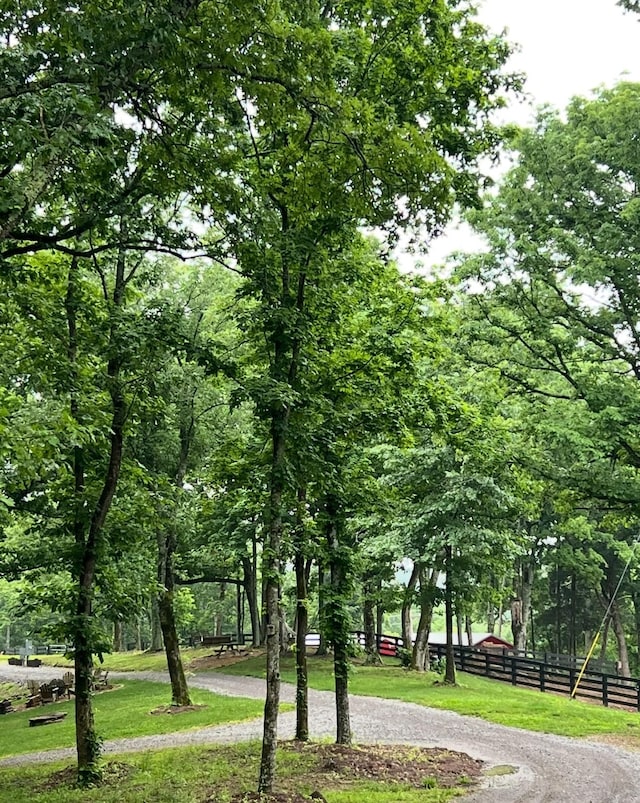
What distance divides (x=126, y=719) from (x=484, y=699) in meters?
8.73

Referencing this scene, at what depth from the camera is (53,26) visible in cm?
473

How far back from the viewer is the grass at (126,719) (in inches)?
521

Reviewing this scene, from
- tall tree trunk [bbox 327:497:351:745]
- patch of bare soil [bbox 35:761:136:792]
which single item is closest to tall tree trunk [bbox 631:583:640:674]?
tall tree trunk [bbox 327:497:351:745]

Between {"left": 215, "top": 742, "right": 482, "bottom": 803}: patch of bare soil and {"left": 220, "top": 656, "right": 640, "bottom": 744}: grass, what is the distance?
3.87 feet

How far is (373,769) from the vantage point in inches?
341

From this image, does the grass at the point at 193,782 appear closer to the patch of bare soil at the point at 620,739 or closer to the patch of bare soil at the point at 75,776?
the patch of bare soil at the point at 75,776

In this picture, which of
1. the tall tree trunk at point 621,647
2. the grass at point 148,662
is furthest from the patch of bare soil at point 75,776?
the tall tree trunk at point 621,647

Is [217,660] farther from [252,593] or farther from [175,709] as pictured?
[175,709]

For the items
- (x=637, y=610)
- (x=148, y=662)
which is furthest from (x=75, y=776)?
(x=637, y=610)

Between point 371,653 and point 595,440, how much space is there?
1652 centimetres

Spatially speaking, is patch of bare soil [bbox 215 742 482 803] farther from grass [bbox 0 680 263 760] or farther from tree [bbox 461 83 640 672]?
tree [bbox 461 83 640 672]

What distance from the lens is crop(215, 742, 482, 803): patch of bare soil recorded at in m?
7.33

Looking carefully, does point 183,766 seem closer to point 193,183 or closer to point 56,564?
point 56,564

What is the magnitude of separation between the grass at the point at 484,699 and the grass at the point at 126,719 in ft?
10.0
